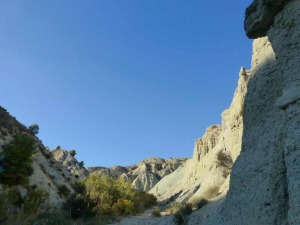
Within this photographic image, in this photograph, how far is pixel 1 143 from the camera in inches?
985

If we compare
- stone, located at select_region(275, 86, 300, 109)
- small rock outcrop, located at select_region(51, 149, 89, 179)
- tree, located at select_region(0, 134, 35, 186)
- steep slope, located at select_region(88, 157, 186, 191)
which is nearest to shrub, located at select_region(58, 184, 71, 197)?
tree, located at select_region(0, 134, 35, 186)

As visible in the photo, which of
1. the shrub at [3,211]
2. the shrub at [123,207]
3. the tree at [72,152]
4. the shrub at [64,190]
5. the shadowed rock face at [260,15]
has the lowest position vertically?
the shrub at [3,211]

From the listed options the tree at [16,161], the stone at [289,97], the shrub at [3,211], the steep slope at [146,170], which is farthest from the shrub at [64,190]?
the steep slope at [146,170]

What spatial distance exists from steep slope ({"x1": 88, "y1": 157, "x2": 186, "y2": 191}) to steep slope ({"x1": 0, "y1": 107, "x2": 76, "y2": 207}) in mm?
46699

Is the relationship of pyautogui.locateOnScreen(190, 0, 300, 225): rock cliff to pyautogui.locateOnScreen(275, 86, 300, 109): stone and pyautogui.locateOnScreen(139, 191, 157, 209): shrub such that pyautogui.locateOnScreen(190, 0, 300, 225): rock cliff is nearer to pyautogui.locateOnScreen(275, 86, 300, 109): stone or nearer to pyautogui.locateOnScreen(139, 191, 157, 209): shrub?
pyautogui.locateOnScreen(275, 86, 300, 109): stone

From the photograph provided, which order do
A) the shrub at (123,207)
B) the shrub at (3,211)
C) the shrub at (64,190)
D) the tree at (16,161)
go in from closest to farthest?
the shrub at (3,211) < the shrub at (123,207) < the tree at (16,161) < the shrub at (64,190)

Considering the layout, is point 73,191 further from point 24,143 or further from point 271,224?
point 271,224

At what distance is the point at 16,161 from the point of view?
2230 cm

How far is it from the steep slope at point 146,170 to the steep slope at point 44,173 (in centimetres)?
4670

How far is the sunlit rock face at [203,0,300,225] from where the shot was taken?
4145 mm

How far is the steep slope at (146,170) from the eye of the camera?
8041 centimetres

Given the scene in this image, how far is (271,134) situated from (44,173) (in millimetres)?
25436

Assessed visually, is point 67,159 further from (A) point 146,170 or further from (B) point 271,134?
(B) point 271,134

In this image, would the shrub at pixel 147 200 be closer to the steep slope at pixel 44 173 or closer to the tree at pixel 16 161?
the steep slope at pixel 44 173
